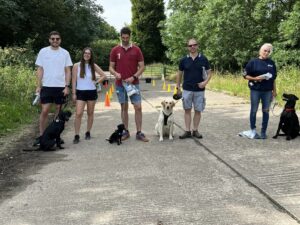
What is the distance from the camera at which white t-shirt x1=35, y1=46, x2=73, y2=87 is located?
767 cm

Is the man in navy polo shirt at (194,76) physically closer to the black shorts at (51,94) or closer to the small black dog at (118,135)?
the small black dog at (118,135)

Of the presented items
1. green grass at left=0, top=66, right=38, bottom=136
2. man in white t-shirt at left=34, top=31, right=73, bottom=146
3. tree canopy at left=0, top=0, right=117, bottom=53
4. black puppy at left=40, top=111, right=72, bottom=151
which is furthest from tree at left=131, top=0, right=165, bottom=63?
black puppy at left=40, top=111, right=72, bottom=151

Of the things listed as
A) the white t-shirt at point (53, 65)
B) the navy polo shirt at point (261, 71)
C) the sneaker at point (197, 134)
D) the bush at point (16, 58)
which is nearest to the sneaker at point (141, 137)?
the sneaker at point (197, 134)

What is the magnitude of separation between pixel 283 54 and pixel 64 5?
551 inches

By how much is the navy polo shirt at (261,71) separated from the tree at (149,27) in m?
49.3

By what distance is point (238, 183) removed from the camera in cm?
545

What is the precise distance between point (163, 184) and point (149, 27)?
53.6 metres

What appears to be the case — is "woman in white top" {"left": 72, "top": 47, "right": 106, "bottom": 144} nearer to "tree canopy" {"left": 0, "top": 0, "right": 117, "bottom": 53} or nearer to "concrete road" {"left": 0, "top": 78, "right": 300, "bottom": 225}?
"concrete road" {"left": 0, "top": 78, "right": 300, "bottom": 225}

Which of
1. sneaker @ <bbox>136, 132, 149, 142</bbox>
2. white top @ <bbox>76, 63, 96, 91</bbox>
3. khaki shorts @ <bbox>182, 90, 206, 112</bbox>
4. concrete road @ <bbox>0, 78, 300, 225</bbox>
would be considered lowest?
concrete road @ <bbox>0, 78, 300, 225</bbox>

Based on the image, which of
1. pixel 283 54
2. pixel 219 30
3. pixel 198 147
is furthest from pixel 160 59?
pixel 198 147

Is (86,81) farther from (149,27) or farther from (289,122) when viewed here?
(149,27)

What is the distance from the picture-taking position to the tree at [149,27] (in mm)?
57125

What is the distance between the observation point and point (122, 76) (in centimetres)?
818

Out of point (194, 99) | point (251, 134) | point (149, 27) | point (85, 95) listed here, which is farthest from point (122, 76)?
point (149, 27)
